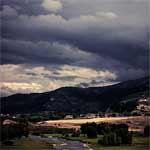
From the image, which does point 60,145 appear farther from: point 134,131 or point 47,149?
point 134,131

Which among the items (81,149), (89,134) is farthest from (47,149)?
(89,134)

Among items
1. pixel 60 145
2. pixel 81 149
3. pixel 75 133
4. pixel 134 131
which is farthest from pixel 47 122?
pixel 81 149

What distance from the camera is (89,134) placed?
3752 inches

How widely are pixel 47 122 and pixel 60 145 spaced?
1872 inches

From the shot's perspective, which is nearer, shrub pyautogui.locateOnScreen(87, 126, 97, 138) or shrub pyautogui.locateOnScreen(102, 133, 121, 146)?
shrub pyautogui.locateOnScreen(102, 133, 121, 146)

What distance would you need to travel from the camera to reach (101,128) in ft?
317

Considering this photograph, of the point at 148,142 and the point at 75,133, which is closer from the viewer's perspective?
the point at 148,142

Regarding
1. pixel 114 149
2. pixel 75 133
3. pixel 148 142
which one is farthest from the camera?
pixel 75 133

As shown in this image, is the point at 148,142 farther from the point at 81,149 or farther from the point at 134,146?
the point at 81,149

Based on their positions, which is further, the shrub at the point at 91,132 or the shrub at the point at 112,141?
the shrub at the point at 91,132

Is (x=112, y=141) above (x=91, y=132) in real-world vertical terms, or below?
below

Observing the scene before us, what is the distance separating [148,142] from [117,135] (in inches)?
232

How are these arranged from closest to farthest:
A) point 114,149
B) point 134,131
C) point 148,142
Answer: point 114,149
point 148,142
point 134,131

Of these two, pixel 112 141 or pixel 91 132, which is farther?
pixel 91 132
